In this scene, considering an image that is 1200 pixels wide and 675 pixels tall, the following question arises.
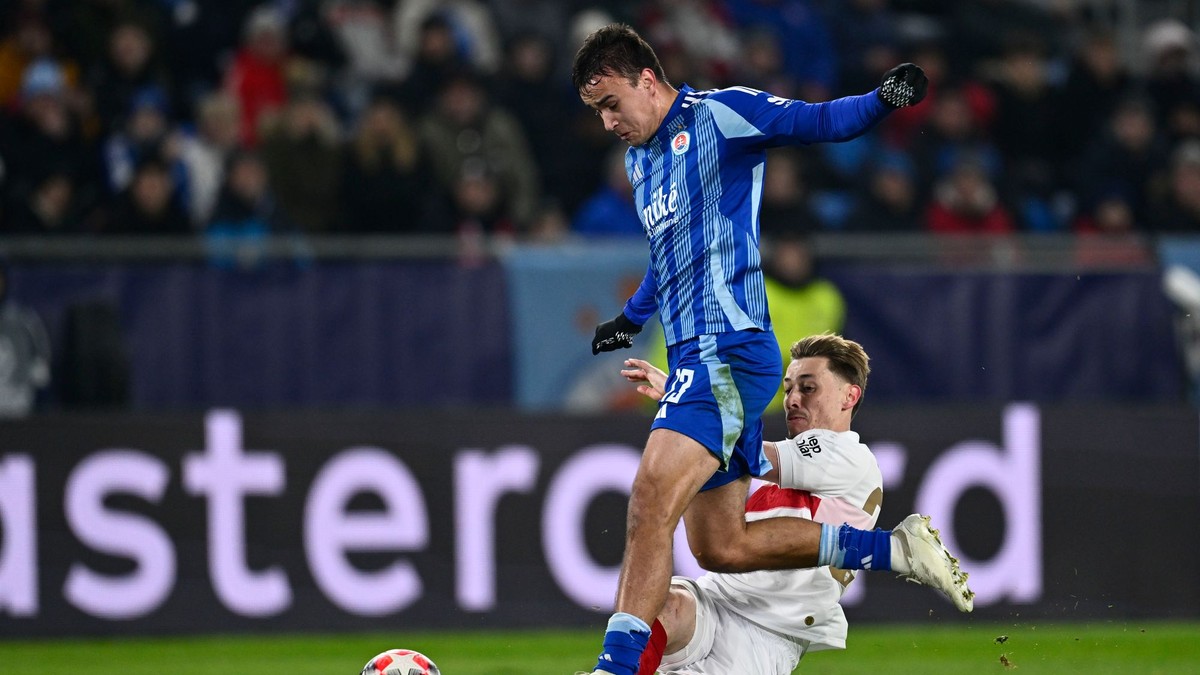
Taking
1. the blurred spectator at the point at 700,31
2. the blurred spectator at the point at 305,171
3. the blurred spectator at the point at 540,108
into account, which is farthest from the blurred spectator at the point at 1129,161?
the blurred spectator at the point at 305,171

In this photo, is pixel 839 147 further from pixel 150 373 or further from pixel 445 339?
pixel 150 373

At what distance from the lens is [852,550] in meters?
6.22

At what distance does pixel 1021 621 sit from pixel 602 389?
3155 mm

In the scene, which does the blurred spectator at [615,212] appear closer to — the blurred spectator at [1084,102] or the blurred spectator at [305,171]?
the blurred spectator at [305,171]

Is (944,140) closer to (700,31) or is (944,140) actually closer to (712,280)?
(700,31)

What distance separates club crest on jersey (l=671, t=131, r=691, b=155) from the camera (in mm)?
6246

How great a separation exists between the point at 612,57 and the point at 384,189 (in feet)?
21.4

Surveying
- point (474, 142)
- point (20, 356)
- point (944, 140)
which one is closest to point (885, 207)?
point (944, 140)

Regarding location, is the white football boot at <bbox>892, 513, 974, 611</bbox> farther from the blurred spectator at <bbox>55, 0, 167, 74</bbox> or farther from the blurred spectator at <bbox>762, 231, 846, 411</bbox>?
the blurred spectator at <bbox>55, 0, 167, 74</bbox>

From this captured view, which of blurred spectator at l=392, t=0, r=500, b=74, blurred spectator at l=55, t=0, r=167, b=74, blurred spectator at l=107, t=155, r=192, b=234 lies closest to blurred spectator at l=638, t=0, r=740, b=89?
blurred spectator at l=392, t=0, r=500, b=74

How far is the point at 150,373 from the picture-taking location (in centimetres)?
1115

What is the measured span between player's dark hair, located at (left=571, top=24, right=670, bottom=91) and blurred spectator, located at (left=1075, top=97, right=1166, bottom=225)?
8.52m

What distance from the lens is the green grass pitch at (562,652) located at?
8930 millimetres

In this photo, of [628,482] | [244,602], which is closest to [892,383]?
[628,482]
